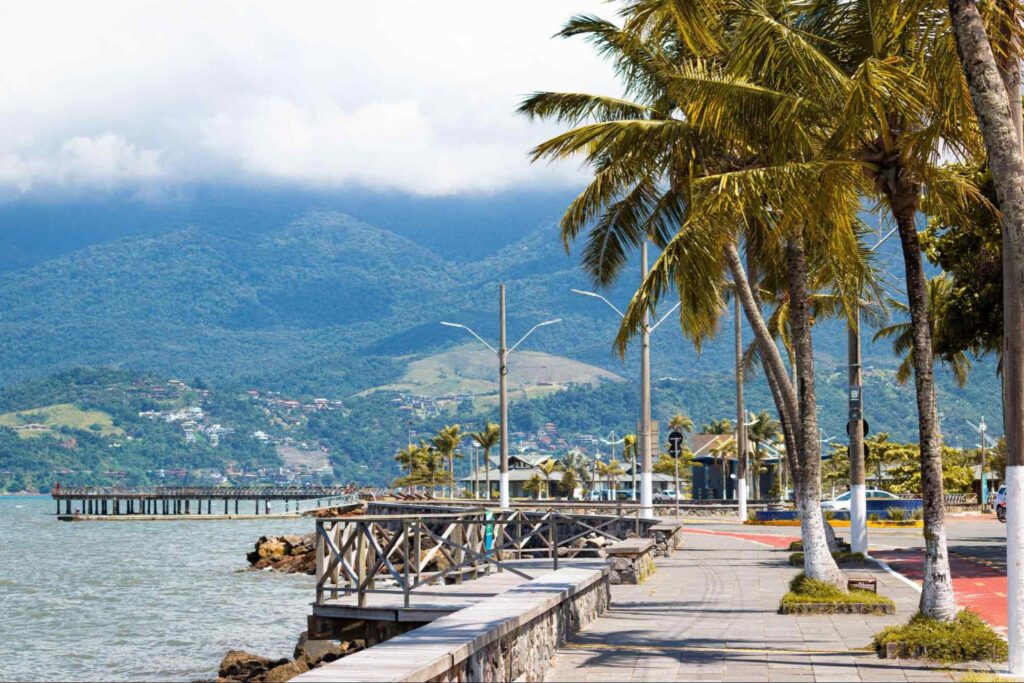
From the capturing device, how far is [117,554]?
253 ft

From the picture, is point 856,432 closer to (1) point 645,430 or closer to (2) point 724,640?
(1) point 645,430

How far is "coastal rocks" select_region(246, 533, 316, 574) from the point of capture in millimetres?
57469

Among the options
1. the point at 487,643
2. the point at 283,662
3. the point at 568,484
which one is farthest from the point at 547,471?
the point at 487,643

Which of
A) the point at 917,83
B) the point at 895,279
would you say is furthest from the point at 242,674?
the point at 917,83

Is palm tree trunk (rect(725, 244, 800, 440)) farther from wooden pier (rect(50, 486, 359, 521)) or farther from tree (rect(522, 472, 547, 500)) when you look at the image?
tree (rect(522, 472, 547, 500))

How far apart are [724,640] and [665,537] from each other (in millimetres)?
17570

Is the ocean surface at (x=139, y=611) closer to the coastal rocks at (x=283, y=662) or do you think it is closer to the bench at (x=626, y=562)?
the coastal rocks at (x=283, y=662)

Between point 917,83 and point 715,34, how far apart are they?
697 centimetres

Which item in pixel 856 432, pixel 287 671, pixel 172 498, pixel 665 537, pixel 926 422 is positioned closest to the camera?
pixel 926 422

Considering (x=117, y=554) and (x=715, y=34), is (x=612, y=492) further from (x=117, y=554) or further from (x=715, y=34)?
(x=715, y=34)

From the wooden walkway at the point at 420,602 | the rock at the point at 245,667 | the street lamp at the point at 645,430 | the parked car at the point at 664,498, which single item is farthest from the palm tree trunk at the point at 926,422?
the parked car at the point at 664,498

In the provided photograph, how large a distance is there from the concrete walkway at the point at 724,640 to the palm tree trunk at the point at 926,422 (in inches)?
42.1

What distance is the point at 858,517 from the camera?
28859mm

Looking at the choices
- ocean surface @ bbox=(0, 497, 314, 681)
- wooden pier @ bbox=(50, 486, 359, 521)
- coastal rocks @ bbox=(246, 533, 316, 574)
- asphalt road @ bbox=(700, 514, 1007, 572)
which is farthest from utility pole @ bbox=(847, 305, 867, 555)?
wooden pier @ bbox=(50, 486, 359, 521)
